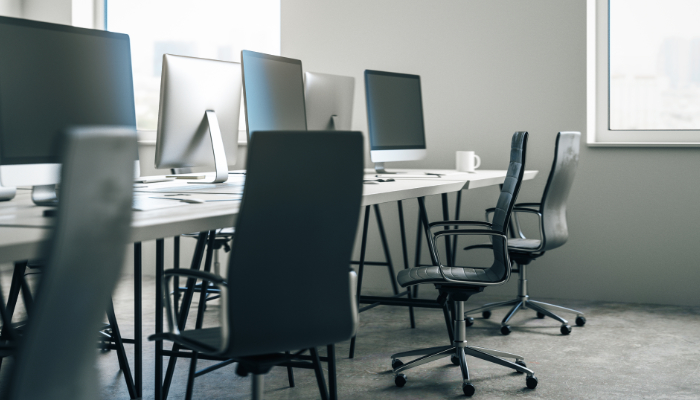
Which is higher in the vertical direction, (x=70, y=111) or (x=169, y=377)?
(x=70, y=111)

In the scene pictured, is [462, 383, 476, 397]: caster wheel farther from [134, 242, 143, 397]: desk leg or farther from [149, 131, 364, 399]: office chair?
[134, 242, 143, 397]: desk leg

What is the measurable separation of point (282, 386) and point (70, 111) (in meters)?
1.39

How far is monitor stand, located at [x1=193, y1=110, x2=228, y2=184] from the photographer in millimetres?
2551

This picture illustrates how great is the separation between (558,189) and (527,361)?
948 mm

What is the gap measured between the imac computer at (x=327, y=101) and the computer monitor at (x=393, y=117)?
0.54 feet

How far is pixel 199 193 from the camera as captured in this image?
2209 millimetres

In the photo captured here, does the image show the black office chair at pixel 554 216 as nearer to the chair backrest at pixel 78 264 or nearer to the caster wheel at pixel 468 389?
the caster wheel at pixel 468 389

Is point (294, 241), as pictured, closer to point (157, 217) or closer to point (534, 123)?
point (157, 217)

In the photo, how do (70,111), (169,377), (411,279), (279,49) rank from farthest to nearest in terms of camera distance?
(279,49) < (411,279) < (169,377) < (70,111)

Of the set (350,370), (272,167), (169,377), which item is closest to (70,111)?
(272,167)

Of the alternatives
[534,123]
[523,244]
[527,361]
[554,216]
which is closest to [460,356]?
[527,361]

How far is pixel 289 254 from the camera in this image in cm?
151

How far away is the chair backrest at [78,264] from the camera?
574mm

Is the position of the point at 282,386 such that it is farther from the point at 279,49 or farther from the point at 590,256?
the point at 279,49
